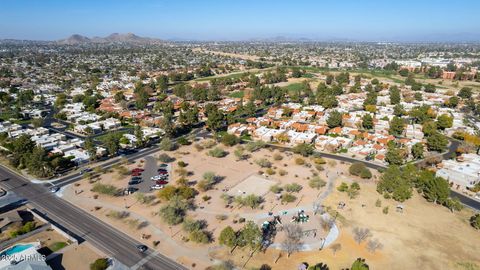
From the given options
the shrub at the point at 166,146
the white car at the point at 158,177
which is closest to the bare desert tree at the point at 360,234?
the white car at the point at 158,177

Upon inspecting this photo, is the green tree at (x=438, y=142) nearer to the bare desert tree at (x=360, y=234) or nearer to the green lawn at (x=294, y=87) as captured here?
the bare desert tree at (x=360, y=234)

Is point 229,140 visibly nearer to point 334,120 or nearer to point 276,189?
point 276,189

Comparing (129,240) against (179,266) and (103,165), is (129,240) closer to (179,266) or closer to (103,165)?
(179,266)

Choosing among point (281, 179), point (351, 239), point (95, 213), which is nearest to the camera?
point (351, 239)

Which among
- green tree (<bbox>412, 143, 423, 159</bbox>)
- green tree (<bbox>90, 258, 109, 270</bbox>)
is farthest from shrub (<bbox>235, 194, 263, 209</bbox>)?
green tree (<bbox>412, 143, 423, 159</bbox>)

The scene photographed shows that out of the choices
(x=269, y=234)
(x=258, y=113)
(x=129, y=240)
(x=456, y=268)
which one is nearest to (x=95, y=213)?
(x=129, y=240)

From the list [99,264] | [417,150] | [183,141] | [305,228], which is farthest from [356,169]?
[99,264]

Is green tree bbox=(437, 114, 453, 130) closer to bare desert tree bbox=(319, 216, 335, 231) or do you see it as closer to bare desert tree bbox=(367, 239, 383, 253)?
bare desert tree bbox=(319, 216, 335, 231)
